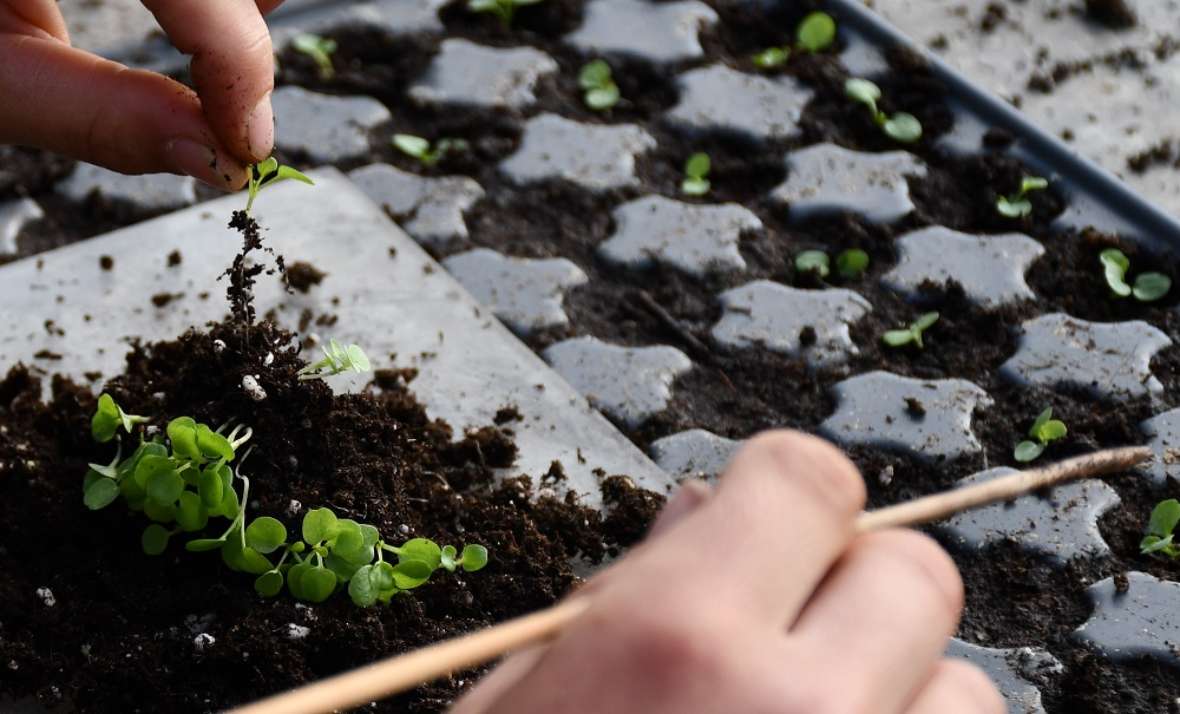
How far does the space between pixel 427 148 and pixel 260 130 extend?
1.00 metres

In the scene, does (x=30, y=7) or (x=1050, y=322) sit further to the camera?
(x=1050, y=322)

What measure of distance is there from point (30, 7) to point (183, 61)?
105cm

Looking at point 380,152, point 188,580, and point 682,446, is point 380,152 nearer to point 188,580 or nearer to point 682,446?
point 682,446

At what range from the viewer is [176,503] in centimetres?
160

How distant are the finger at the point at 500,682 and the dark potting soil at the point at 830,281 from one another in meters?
0.91

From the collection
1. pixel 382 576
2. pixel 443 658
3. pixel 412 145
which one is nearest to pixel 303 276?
pixel 412 145

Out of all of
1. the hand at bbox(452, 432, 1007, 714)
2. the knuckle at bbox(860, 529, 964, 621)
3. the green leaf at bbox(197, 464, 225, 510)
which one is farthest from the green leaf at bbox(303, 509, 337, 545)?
the knuckle at bbox(860, 529, 964, 621)

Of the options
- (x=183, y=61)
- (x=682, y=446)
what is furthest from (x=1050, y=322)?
(x=183, y=61)

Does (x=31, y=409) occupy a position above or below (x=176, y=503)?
below

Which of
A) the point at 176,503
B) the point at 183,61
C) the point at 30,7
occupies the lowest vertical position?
A: the point at 183,61

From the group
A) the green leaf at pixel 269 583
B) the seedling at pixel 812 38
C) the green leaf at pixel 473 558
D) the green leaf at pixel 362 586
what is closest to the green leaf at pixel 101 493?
the green leaf at pixel 269 583

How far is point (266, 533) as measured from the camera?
61.4 inches

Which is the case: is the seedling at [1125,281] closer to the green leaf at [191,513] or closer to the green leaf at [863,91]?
the green leaf at [863,91]

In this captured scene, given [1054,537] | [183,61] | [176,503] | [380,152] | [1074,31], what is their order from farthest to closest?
[1074,31] → [183,61] → [380,152] → [1054,537] → [176,503]
